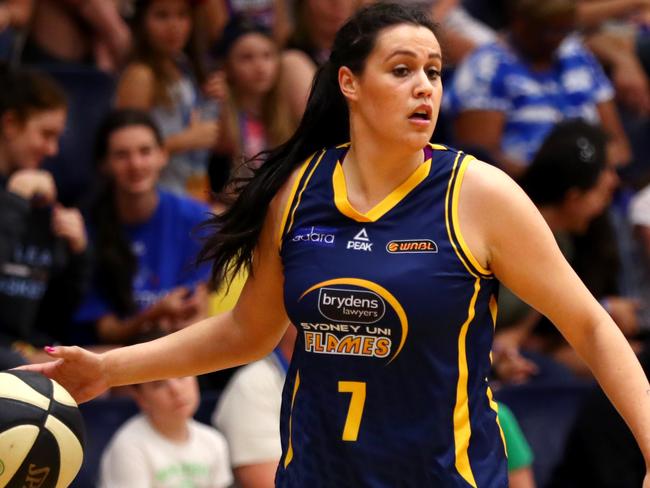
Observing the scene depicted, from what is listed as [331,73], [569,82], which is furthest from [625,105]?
[331,73]

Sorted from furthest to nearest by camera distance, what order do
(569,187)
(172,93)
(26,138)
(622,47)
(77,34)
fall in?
(622,47)
(77,34)
(172,93)
(569,187)
(26,138)

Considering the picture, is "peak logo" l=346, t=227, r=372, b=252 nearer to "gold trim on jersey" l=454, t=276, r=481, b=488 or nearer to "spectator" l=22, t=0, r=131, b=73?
"gold trim on jersey" l=454, t=276, r=481, b=488

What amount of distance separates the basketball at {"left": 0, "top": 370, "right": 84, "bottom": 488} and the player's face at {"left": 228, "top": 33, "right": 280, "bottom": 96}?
13.0ft

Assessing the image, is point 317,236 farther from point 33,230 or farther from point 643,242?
point 643,242

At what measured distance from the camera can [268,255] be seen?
11.4ft

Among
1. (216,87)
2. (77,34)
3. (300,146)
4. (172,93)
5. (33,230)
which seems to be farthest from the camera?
(77,34)

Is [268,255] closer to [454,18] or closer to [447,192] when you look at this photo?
[447,192]

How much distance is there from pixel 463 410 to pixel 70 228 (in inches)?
118

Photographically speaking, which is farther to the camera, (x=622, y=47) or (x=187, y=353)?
(x=622, y=47)

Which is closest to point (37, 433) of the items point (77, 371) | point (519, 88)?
point (77, 371)

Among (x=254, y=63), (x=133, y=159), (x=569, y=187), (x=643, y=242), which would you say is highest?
(x=254, y=63)

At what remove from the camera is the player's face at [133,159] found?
6.26 metres

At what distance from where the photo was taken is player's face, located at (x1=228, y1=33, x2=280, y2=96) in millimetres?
7246

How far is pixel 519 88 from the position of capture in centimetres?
750
